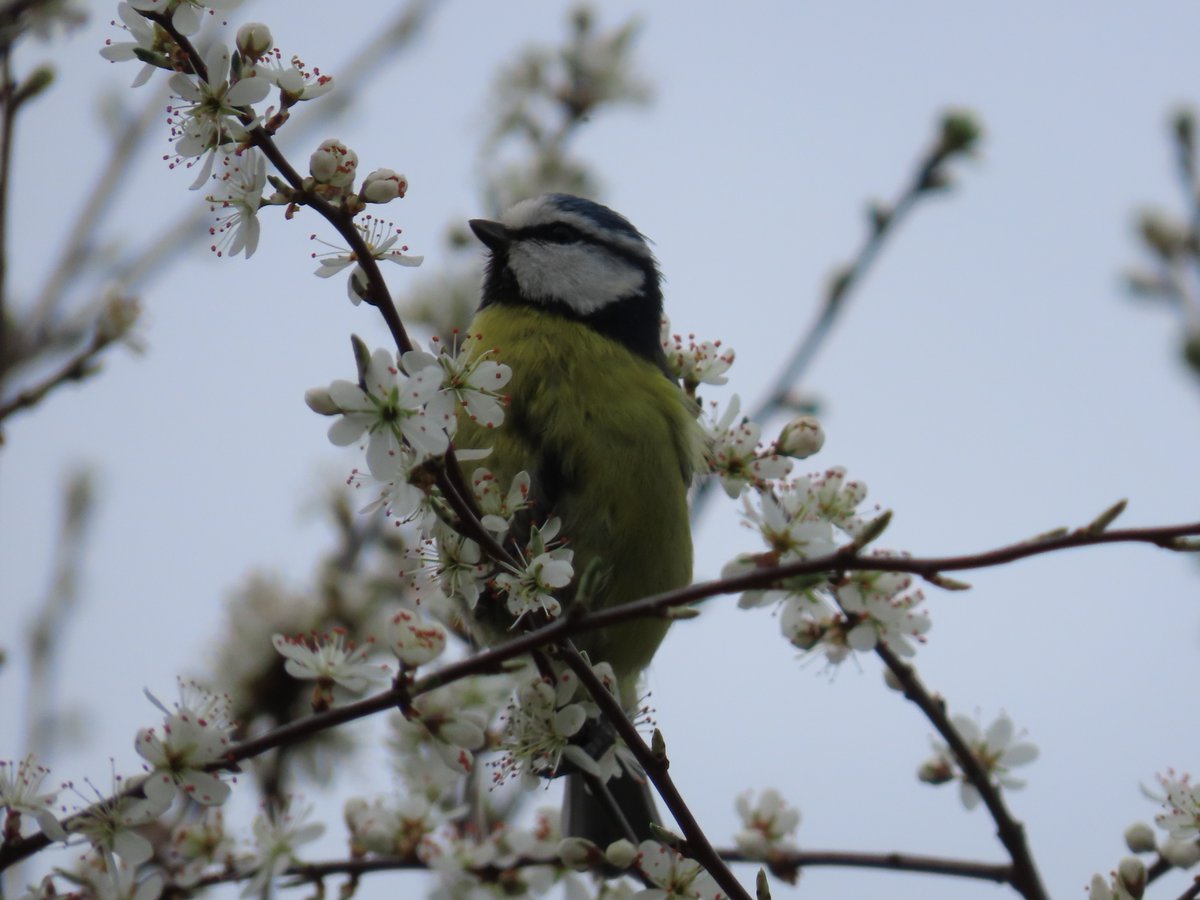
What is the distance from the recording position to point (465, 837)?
2754 millimetres

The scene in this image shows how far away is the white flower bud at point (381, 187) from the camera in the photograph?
1880 millimetres

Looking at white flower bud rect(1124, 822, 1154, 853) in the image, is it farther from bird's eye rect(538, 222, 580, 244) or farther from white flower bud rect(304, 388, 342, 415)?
bird's eye rect(538, 222, 580, 244)

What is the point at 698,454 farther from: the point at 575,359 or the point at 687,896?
the point at 687,896

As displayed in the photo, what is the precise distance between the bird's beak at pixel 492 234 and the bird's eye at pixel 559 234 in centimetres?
12

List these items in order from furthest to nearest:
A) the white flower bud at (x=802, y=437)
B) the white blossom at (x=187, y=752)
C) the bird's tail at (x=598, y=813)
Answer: the bird's tail at (x=598, y=813), the white flower bud at (x=802, y=437), the white blossom at (x=187, y=752)

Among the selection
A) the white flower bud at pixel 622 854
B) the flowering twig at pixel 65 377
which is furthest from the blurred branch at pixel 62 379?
the white flower bud at pixel 622 854

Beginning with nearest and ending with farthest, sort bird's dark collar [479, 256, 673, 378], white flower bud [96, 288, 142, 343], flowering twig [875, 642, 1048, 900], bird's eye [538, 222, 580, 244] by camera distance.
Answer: flowering twig [875, 642, 1048, 900] → white flower bud [96, 288, 142, 343] → bird's dark collar [479, 256, 673, 378] → bird's eye [538, 222, 580, 244]

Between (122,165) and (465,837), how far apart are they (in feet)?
6.80

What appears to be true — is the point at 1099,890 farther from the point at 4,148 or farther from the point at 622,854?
the point at 4,148

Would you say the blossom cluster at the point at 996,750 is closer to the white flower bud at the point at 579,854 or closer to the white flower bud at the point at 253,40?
the white flower bud at the point at 579,854

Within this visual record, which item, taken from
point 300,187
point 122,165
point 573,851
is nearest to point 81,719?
point 122,165

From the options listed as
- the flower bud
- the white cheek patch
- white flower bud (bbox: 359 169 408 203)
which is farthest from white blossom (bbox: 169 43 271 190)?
the white cheek patch

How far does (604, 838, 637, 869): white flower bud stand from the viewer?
6.83 ft

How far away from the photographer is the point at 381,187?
1.88 metres
